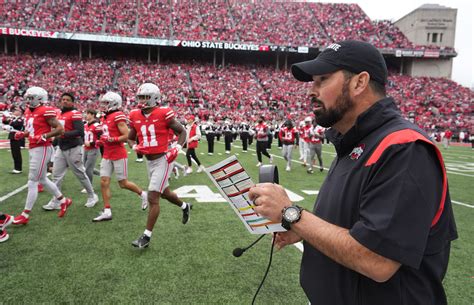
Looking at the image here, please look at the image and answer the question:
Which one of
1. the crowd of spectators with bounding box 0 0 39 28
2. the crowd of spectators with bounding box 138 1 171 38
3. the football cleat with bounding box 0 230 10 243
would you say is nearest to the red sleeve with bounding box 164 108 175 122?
the football cleat with bounding box 0 230 10 243

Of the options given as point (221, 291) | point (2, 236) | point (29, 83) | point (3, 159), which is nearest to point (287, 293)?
point (221, 291)

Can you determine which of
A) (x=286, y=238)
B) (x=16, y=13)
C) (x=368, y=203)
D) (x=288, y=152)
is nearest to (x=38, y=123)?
(x=286, y=238)

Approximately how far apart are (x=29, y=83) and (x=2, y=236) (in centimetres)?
3441

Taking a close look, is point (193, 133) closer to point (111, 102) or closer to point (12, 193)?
point (12, 193)

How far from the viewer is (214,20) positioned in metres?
47.2

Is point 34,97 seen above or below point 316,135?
above

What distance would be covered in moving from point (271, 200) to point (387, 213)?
0.46 metres

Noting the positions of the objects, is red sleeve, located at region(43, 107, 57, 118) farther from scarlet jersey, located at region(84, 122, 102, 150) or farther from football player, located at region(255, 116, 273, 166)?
football player, located at region(255, 116, 273, 166)

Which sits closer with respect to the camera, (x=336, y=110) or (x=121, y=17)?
(x=336, y=110)

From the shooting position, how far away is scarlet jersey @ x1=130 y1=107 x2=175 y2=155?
4.68 m

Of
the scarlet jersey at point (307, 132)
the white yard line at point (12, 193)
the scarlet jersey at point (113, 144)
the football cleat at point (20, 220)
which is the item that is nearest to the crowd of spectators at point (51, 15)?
the white yard line at point (12, 193)

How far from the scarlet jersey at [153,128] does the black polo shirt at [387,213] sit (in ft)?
11.4

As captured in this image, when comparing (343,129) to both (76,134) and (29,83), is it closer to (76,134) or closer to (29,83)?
(76,134)

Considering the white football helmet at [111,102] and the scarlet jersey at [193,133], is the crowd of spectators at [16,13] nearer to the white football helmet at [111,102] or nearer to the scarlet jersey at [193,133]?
the scarlet jersey at [193,133]
